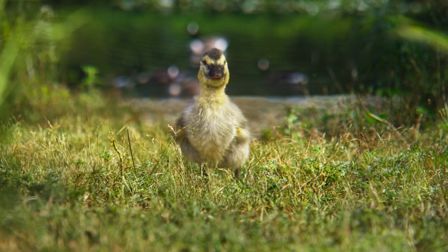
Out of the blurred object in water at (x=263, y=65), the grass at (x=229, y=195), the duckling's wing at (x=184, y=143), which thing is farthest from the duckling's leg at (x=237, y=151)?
the blurred object in water at (x=263, y=65)

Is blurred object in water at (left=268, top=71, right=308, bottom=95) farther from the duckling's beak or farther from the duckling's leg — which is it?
the duckling's beak

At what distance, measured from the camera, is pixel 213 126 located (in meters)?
6.10

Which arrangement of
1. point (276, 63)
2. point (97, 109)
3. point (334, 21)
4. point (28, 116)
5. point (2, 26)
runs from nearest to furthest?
point (2, 26)
point (28, 116)
point (97, 109)
point (276, 63)
point (334, 21)

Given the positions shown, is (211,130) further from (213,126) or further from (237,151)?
(237,151)

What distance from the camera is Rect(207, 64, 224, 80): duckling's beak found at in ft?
20.1

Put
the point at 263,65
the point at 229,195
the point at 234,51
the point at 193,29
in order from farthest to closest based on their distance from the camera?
the point at 193,29
the point at 234,51
the point at 263,65
the point at 229,195

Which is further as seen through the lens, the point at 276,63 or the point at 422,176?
the point at 276,63

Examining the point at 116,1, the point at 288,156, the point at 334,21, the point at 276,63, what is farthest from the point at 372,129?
the point at 116,1

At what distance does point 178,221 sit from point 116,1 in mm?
21532

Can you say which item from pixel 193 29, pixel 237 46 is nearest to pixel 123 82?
pixel 237 46

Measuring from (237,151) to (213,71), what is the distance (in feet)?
1.95

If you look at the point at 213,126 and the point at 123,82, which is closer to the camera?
the point at 213,126

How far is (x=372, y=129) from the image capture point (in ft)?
23.8

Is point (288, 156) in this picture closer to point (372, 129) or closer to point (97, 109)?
point (372, 129)
